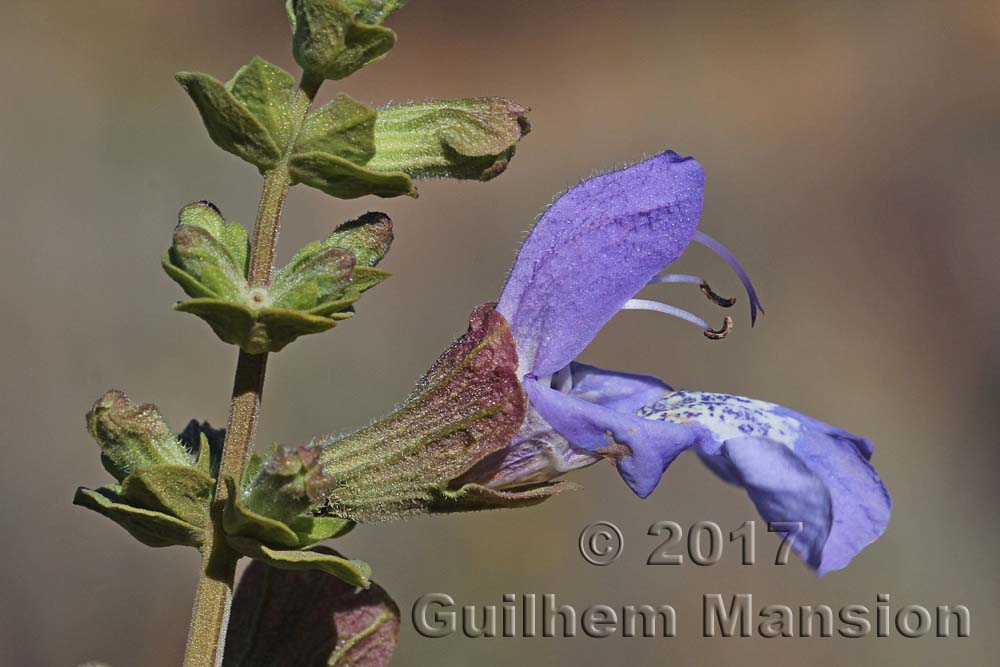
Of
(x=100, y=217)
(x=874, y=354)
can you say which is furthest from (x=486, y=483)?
(x=874, y=354)

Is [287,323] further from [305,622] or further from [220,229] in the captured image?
[305,622]

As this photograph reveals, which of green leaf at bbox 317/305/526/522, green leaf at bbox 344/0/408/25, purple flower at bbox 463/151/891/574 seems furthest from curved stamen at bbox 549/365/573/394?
green leaf at bbox 344/0/408/25

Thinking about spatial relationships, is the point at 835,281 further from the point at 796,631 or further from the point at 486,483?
the point at 486,483

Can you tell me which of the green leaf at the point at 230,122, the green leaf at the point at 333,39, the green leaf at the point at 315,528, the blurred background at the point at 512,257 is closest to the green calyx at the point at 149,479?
the green leaf at the point at 315,528

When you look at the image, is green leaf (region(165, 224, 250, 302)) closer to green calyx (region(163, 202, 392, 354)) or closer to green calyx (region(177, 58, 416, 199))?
green calyx (region(163, 202, 392, 354))

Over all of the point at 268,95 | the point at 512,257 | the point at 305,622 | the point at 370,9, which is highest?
the point at 512,257

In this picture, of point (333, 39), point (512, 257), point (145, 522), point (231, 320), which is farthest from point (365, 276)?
point (512, 257)
